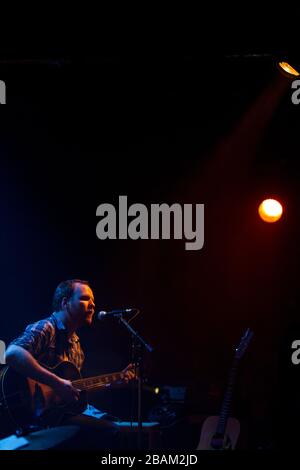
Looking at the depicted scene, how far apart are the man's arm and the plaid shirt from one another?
0.31ft

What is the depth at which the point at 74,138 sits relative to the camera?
6.21m

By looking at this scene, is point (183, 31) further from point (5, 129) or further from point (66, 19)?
point (5, 129)

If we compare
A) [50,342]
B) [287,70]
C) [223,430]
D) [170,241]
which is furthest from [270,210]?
[50,342]

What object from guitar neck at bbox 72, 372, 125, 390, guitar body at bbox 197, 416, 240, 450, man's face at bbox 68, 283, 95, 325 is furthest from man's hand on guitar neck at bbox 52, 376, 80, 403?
guitar body at bbox 197, 416, 240, 450

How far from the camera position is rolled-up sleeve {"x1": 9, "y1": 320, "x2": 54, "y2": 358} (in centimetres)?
454

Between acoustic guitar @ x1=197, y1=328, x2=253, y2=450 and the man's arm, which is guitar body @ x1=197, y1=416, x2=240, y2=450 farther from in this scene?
the man's arm

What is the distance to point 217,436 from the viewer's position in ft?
15.3

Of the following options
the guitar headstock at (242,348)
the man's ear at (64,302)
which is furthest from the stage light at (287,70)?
the man's ear at (64,302)

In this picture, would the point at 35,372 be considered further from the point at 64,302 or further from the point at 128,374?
the point at 128,374

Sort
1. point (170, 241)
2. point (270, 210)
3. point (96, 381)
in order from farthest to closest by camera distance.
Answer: point (170, 241)
point (270, 210)
point (96, 381)

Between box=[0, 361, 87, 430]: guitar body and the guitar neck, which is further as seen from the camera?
the guitar neck

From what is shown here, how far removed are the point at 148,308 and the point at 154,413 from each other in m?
1.34

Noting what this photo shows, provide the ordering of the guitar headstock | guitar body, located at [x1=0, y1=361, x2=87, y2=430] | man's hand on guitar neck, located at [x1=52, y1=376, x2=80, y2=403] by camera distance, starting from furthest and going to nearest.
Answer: the guitar headstock < man's hand on guitar neck, located at [x1=52, y1=376, x2=80, y2=403] < guitar body, located at [x1=0, y1=361, x2=87, y2=430]

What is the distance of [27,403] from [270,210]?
339cm
